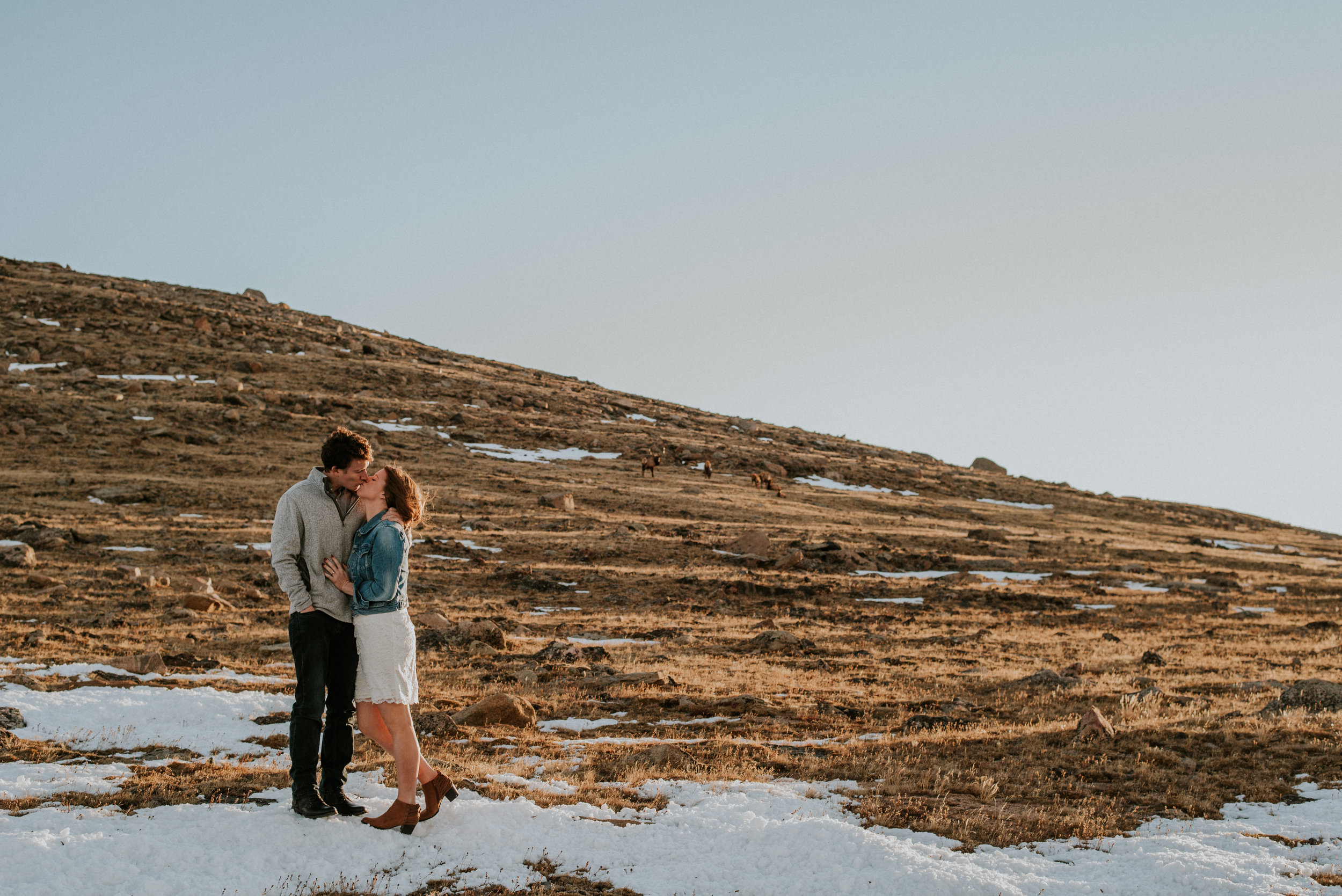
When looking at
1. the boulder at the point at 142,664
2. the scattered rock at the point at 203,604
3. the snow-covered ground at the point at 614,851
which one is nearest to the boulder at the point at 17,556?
the scattered rock at the point at 203,604

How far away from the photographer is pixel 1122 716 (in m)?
12.7

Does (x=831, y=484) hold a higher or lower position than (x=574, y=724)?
higher

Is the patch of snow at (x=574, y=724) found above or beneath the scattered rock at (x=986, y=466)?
beneath

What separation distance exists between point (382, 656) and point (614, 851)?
2.22 metres

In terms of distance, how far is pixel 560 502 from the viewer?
122ft

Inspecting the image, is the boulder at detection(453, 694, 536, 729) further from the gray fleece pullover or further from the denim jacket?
the denim jacket

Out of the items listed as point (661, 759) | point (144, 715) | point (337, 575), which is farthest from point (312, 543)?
point (144, 715)

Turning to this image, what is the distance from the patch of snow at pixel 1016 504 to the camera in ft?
205

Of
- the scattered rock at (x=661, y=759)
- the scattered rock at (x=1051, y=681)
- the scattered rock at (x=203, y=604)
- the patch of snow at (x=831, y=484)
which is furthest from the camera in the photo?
the patch of snow at (x=831, y=484)

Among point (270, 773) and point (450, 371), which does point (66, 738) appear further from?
point (450, 371)

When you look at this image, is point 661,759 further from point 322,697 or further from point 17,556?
point 17,556

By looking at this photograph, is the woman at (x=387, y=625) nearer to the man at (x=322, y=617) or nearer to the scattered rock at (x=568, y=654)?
the man at (x=322, y=617)

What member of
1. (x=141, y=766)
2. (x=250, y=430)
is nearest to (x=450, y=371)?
(x=250, y=430)

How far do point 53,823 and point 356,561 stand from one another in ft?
8.99
